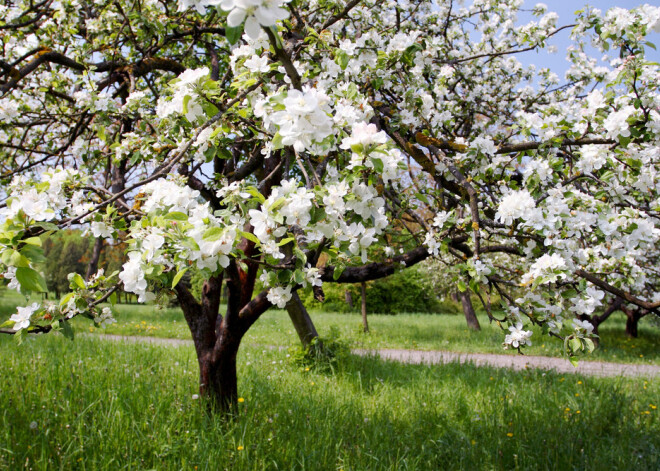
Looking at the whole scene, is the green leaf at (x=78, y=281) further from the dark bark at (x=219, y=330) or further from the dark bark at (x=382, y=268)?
the dark bark at (x=382, y=268)

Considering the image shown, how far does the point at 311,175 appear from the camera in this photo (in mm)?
1944

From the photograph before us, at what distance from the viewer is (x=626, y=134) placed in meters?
2.09

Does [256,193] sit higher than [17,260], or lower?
higher

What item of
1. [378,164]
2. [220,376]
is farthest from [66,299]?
[220,376]

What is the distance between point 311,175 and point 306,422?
1.88m

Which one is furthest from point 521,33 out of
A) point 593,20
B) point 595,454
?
point 595,454

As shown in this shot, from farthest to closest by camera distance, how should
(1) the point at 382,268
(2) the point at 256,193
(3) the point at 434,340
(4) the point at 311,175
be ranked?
(3) the point at 434,340
(1) the point at 382,268
(4) the point at 311,175
(2) the point at 256,193

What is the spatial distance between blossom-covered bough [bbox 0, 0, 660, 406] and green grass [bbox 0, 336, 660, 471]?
523 mm

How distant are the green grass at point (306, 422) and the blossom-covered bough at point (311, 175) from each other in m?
0.52

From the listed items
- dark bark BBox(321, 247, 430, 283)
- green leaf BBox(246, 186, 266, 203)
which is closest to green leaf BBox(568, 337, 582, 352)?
dark bark BBox(321, 247, 430, 283)

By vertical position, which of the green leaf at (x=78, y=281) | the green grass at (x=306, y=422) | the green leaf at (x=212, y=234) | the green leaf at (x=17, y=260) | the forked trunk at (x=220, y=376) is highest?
the green leaf at (x=212, y=234)

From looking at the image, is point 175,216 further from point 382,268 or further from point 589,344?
point 382,268

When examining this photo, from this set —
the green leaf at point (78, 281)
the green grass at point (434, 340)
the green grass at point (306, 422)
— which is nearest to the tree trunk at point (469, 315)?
the green grass at point (434, 340)

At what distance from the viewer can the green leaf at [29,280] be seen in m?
1.09
